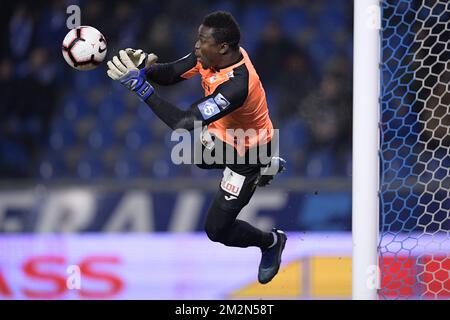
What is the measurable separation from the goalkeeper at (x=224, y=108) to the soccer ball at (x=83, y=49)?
9.5 inches

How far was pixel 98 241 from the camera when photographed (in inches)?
307

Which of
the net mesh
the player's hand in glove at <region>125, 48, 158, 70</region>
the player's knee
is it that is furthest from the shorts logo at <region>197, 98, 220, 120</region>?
the net mesh

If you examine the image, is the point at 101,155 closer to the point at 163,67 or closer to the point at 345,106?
the point at 345,106

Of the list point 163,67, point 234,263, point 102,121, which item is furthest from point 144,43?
point 163,67

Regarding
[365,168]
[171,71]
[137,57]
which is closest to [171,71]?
[171,71]

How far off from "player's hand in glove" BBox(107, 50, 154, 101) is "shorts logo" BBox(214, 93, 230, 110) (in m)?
0.33

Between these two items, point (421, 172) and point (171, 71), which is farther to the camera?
point (421, 172)

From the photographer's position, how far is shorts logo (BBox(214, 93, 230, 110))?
4.66 m

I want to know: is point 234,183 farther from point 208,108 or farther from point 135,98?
point 135,98

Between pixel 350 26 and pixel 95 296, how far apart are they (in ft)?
11.3

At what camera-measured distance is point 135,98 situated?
8.71 metres

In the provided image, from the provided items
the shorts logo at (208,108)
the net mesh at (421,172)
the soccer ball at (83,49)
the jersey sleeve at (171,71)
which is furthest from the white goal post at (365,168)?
the net mesh at (421,172)

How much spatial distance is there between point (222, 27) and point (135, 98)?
4101 mm

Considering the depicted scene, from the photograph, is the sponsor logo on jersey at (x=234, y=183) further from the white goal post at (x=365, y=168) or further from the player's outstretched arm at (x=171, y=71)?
the white goal post at (x=365, y=168)
